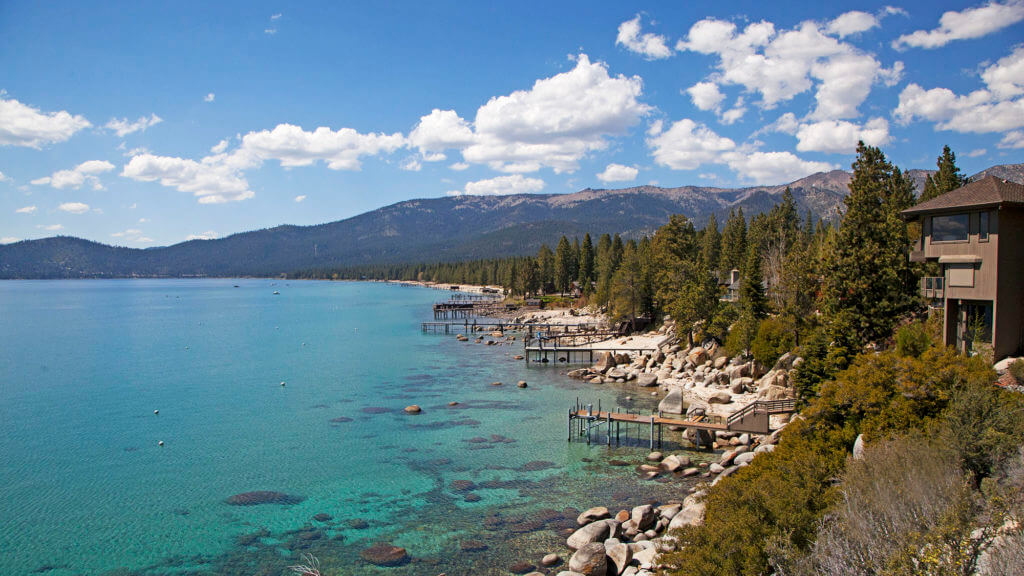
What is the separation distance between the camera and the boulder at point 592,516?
25.5 m

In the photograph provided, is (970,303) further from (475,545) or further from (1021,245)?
(475,545)

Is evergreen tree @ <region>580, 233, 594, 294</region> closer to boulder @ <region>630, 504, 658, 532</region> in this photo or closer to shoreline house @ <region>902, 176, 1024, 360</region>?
shoreline house @ <region>902, 176, 1024, 360</region>

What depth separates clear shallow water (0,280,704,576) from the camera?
24609 mm

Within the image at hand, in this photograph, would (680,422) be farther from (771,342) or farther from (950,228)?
(771,342)

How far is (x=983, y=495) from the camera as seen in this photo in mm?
16219

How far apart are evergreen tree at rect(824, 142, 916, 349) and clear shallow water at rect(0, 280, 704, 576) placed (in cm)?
1460

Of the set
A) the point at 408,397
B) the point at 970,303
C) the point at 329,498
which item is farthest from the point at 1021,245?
the point at 408,397

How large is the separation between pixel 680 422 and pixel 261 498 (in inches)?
868

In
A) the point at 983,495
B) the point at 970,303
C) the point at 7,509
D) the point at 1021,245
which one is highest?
the point at 1021,245

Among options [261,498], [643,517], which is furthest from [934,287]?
[261,498]

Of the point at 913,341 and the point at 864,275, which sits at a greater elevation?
the point at 864,275

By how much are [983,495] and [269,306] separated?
169 m

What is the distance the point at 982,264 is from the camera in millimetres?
28969

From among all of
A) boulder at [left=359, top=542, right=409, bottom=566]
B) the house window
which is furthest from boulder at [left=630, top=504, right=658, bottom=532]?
the house window
